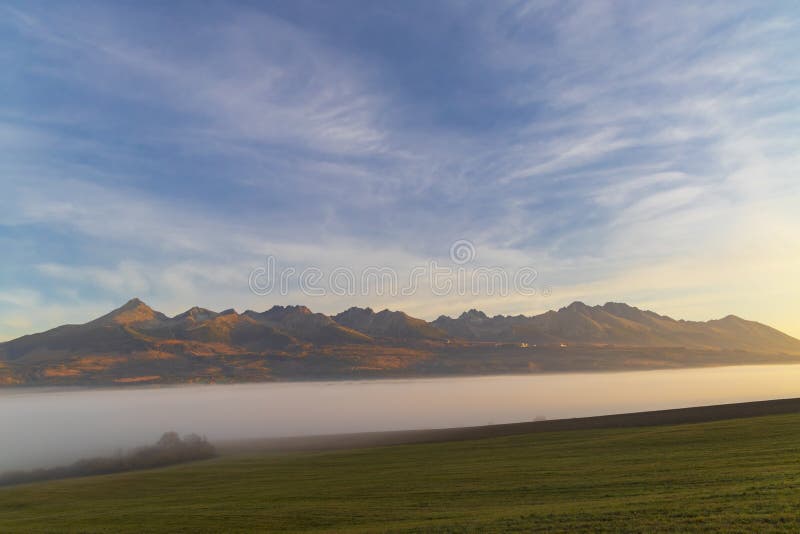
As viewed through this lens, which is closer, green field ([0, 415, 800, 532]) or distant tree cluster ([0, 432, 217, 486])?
green field ([0, 415, 800, 532])

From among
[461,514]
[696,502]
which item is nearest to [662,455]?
[696,502]

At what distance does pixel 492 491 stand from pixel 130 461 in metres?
105

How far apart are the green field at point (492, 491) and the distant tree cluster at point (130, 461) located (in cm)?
2768

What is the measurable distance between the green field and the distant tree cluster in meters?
27.7

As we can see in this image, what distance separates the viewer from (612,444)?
228 ft

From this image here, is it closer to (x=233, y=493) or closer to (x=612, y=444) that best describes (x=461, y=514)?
(x=233, y=493)

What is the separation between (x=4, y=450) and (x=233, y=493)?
180 meters

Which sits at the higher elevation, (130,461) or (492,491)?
(492,491)

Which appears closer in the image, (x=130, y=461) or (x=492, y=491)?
(x=492, y=491)

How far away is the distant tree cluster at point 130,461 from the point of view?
11088 centimetres

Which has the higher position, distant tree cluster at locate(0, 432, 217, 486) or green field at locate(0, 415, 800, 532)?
green field at locate(0, 415, 800, 532)

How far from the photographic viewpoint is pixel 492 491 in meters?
47.2

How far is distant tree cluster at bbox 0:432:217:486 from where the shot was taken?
364 ft

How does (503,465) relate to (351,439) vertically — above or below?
above
